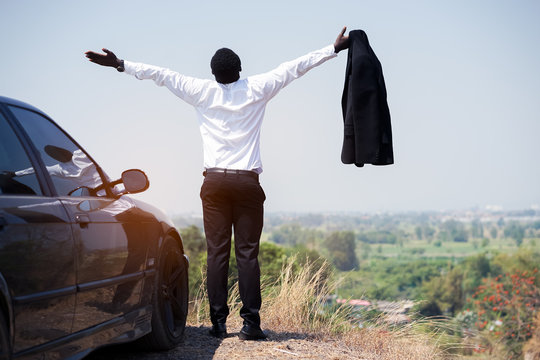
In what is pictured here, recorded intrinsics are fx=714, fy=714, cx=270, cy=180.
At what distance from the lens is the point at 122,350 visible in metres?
5.15

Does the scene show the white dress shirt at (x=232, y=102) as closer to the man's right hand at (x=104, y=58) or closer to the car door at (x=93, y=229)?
the man's right hand at (x=104, y=58)

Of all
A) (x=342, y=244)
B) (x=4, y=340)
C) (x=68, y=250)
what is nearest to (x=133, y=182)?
(x=68, y=250)

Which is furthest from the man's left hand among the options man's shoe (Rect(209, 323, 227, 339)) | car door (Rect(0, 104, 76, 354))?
car door (Rect(0, 104, 76, 354))

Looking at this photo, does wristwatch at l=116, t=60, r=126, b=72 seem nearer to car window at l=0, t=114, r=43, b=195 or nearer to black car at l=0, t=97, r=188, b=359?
black car at l=0, t=97, r=188, b=359

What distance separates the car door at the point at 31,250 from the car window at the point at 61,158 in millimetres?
137

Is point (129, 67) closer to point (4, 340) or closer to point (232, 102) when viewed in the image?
point (232, 102)

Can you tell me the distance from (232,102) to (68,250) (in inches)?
93.8

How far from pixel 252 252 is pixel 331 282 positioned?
8.49 feet

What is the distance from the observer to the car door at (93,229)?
3627 millimetres

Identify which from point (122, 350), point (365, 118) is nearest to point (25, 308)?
point (122, 350)

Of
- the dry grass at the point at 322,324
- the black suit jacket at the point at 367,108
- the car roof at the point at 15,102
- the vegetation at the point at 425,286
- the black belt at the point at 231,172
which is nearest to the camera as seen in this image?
the car roof at the point at 15,102

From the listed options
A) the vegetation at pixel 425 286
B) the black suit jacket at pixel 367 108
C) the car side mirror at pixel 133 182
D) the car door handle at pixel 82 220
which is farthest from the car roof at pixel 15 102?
the vegetation at pixel 425 286

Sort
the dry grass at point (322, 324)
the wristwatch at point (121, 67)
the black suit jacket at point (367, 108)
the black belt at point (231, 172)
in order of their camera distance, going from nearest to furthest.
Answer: the black belt at point (231, 172), the wristwatch at point (121, 67), the black suit jacket at point (367, 108), the dry grass at point (322, 324)

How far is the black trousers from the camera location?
17.8ft
